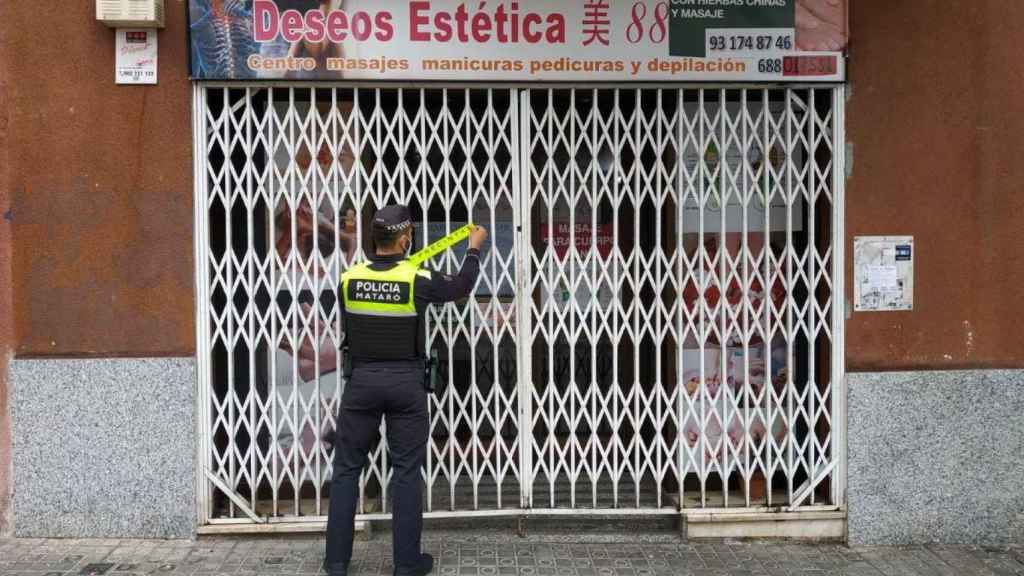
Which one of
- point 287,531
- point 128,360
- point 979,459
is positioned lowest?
point 287,531

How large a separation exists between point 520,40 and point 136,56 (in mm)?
2242

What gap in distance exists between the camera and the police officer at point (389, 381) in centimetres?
456

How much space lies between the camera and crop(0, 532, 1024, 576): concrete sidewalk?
486 cm

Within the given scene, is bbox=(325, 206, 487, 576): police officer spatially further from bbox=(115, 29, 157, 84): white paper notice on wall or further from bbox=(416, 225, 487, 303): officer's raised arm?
bbox=(115, 29, 157, 84): white paper notice on wall

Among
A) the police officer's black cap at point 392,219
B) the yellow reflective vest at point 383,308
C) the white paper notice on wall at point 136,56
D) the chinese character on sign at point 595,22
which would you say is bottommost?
the yellow reflective vest at point 383,308

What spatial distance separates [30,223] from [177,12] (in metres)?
1.50

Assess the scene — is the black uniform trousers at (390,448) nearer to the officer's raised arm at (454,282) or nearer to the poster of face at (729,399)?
the officer's raised arm at (454,282)

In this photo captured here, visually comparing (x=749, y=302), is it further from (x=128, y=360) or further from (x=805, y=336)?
(x=128, y=360)

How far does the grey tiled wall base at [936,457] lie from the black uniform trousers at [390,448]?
268 cm

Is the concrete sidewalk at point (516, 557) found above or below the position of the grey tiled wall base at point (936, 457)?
→ below

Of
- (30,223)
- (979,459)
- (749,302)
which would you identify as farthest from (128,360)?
(979,459)

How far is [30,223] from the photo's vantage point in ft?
16.6

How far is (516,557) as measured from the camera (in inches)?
199

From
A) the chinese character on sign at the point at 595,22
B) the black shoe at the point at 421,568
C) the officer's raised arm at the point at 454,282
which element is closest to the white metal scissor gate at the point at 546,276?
the chinese character on sign at the point at 595,22
